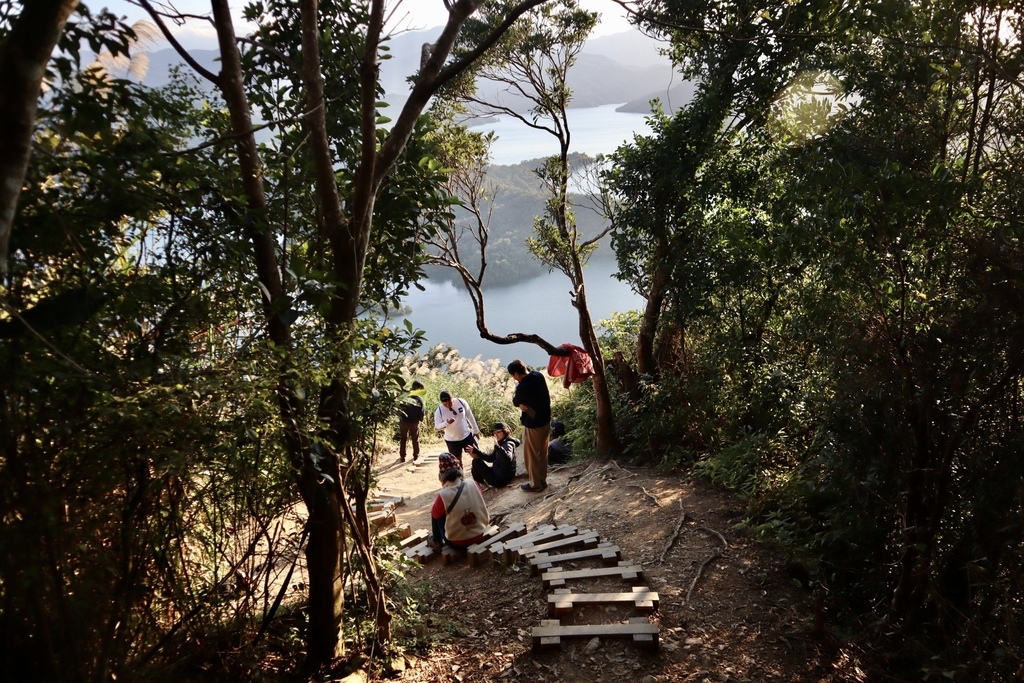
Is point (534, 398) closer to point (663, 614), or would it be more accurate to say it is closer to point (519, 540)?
point (519, 540)

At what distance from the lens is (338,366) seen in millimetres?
3209

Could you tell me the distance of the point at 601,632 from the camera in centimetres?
416

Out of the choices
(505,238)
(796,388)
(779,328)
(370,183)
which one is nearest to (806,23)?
(779,328)

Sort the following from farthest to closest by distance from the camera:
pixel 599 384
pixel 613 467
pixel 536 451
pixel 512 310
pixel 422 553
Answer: pixel 512 310
pixel 599 384
pixel 613 467
pixel 536 451
pixel 422 553

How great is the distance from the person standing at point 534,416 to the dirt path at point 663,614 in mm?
1157

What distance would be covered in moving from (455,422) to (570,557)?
3799 mm

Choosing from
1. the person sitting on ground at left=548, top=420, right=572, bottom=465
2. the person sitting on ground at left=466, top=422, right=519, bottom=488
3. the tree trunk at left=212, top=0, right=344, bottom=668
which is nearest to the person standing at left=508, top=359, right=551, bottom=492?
the person sitting on ground at left=466, top=422, right=519, bottom=488

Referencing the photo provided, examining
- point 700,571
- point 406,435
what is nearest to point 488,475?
point 406,435

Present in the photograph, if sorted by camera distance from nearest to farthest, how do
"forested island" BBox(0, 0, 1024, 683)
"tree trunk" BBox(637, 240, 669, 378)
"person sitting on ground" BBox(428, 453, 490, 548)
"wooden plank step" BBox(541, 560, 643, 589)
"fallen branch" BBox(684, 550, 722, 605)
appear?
"forested island" BBox(0, 0, 1024, 683) < "fallen branch" BBox(684, 550, 722, 605) < "wooden plank step" BBox(541, 560, 643, 589) < "person sitting on ground" BBox(428, 453, 490, 548) < "tree trunk" BBox(637, 240, 669, 378)

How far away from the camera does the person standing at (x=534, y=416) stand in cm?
775

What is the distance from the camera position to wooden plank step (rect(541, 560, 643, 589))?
4.96 metres

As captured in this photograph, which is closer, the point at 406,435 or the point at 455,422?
the point at 455,422

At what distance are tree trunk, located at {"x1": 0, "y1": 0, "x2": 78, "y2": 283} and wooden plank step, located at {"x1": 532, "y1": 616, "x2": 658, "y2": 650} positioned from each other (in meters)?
3.56

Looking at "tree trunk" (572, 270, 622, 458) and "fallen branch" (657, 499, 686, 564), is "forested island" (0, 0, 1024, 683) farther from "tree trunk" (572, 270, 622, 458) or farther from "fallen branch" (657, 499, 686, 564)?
"tree trunk" (572, 270, 622, 458)
